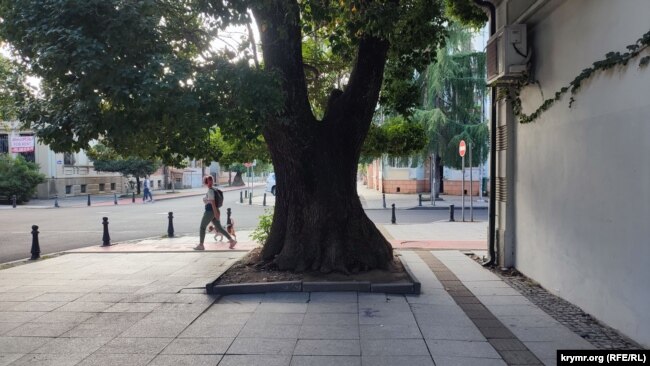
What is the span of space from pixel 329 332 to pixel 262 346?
2.69 feet

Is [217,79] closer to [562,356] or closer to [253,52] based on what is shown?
[253,52]

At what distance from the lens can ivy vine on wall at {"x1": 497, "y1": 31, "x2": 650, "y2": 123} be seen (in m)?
4.79

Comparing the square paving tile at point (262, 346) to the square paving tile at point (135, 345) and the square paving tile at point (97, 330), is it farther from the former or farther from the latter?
the square paving tile at point (97, 330)

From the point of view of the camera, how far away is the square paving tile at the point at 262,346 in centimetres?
488

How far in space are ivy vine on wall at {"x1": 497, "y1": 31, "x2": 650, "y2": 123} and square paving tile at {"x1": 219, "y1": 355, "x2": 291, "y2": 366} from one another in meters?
4.55

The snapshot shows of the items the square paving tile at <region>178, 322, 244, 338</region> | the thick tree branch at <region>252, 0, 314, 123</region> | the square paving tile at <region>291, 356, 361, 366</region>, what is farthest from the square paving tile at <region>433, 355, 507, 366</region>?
the thick tree branch at <region>252, 0, 314, 123</region>

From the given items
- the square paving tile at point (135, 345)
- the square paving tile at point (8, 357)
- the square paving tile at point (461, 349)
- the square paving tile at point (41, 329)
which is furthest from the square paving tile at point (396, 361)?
the square paving tile at point (41, 329)

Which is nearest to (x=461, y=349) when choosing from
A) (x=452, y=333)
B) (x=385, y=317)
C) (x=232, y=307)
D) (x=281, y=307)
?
(x=452, y=333)

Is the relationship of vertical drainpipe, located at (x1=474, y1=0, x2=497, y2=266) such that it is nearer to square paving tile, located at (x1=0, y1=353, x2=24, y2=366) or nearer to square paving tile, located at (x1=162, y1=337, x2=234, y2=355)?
square paving tile, located at (x1=162, y1=337, x2=234, y2=355)

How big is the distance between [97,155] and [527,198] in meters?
8.68

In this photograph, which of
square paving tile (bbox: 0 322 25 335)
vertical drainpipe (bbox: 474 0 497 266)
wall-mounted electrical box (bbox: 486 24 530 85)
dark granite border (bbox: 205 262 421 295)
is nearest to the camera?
square paving tile (bbox: 0 322 25 335)

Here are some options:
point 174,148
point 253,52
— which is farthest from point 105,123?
point 253,52

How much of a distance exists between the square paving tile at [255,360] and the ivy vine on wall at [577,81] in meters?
4.55

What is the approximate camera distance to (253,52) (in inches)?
303
